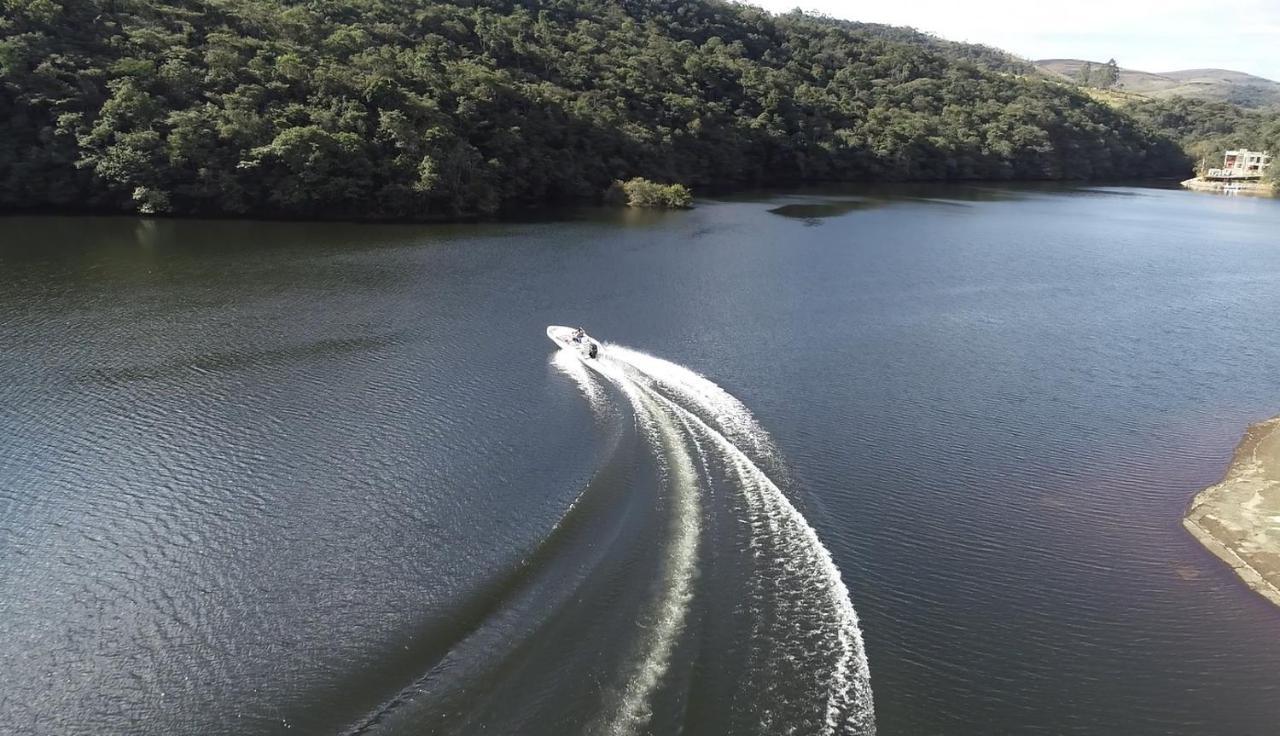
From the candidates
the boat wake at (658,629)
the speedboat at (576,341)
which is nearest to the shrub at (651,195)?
the speedboat at (576,341)

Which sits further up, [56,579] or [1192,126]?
[1192,126]

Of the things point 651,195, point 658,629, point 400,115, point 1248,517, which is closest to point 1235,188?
point 651,195

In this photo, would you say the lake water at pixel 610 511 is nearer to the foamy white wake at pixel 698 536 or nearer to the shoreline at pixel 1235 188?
the foamy white wake at pixel 698 536

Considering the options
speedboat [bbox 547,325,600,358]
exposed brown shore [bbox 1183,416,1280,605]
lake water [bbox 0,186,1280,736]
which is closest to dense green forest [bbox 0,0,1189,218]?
lake water [bbox 0,186,1280,736]

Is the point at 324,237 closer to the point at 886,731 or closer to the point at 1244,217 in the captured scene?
the point at 886,731

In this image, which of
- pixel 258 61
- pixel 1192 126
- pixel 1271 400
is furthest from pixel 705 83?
pixel 1192 126

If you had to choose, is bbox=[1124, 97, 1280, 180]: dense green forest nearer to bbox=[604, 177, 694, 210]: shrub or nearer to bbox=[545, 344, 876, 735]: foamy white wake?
bbox=[604, 177, 694, 210]: shrub
